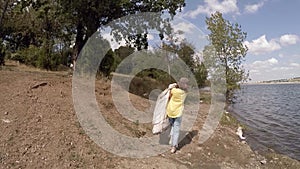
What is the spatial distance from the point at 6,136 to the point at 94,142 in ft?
7.50

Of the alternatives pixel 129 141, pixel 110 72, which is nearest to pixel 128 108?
pixel 129 141

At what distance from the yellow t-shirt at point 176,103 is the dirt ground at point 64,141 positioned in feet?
4.10

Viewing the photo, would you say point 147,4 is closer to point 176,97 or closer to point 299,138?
point 176,97

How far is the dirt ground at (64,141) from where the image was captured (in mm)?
6984

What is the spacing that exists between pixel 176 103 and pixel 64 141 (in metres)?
3.55

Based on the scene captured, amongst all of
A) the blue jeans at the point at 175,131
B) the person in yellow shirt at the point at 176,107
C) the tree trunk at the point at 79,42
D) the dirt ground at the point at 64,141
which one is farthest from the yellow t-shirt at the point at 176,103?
→ the tree trunk at the point at 79,42

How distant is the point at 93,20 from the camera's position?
18.9 meters

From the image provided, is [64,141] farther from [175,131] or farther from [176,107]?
[176,107]

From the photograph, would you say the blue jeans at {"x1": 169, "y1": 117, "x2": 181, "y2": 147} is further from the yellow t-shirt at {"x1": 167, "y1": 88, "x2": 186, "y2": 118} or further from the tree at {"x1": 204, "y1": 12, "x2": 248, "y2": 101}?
the tree at {"x1": 204, "y1": 12, "x2": 248, "y2": 101}

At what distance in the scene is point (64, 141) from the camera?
7.76 m

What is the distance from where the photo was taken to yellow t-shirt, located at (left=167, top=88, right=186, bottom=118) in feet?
29.8

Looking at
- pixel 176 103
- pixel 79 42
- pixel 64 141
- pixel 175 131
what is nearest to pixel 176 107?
pixel 176 103

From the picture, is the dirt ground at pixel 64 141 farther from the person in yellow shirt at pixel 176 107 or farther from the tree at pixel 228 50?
the tree at pixel 228 50

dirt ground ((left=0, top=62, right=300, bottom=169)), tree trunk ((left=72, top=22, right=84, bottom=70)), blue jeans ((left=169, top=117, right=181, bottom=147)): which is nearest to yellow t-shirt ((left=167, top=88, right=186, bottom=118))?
blue jeans ((left=169, top=117, right=181, bottom=147))
